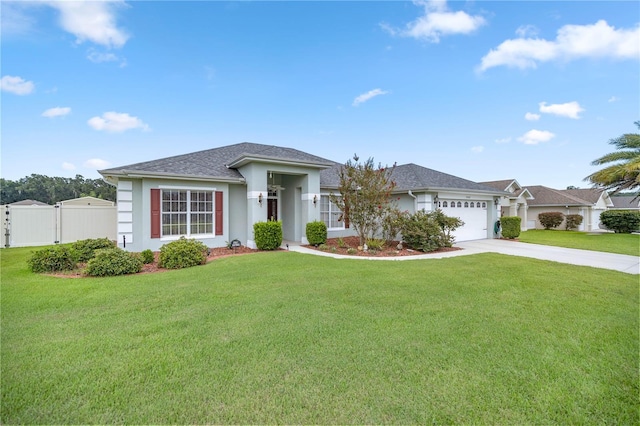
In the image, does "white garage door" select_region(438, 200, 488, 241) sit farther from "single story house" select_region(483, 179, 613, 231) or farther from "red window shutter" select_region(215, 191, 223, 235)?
"red window shutter" select_region(215, 191, 223, 235)

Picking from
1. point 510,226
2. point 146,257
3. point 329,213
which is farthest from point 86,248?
point 510,226

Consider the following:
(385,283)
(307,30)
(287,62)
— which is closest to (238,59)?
(287,62)

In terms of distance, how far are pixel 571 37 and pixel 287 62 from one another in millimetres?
12524

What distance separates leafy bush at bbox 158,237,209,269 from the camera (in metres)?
8.38

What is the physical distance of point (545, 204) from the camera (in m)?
27.4

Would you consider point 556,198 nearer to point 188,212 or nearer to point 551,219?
point 551,219

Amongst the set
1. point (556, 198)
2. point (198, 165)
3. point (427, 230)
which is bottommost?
point (427, 230)

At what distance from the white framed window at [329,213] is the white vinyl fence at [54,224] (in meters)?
10.6

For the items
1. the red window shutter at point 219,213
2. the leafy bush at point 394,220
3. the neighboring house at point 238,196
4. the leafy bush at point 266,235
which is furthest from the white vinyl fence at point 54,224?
the leafy bush at point 394,220

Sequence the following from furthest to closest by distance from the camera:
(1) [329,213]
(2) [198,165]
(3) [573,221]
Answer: (3) [573,221] → (1) [329,213] → (2) [198,165]

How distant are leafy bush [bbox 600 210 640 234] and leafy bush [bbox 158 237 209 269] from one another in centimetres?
3205

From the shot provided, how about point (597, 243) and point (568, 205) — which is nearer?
point (597, 243)

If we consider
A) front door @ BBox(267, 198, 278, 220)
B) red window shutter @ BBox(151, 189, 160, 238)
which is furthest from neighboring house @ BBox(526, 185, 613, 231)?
red window shutter @ BBox(151, 189, 160, 238)

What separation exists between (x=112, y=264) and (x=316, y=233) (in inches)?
302
